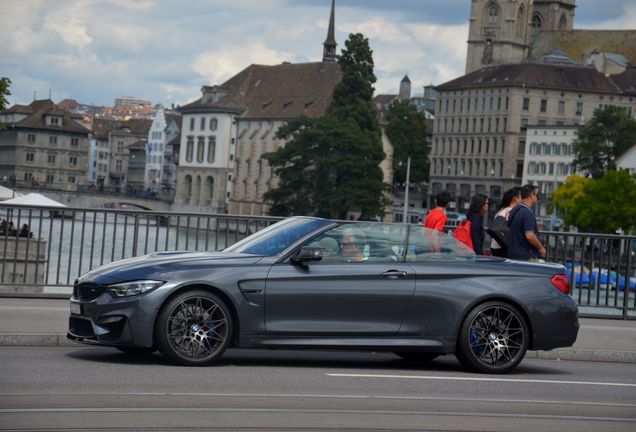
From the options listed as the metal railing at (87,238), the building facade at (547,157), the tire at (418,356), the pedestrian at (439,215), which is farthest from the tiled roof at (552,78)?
the tire at (418,356)

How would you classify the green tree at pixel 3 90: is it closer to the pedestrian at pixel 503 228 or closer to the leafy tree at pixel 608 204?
the pedestrian at pixel 503 228

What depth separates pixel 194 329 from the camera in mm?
12969

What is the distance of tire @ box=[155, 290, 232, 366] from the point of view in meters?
12.9

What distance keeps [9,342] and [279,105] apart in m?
169

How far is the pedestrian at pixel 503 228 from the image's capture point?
16.7 metres

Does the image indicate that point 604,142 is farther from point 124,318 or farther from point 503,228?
point 124,318

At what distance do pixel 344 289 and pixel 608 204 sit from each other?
107516 mm

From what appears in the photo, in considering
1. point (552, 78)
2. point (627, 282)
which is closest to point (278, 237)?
point (627, 282)

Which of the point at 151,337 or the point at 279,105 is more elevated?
the point at 279,105

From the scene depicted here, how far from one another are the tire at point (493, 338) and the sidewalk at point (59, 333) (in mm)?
2015

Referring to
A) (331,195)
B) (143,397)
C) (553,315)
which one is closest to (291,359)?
(553,315)

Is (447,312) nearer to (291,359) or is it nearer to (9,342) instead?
(291,359)

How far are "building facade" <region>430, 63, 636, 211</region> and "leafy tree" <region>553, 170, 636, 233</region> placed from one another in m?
46.2

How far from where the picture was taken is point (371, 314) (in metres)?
13.6
